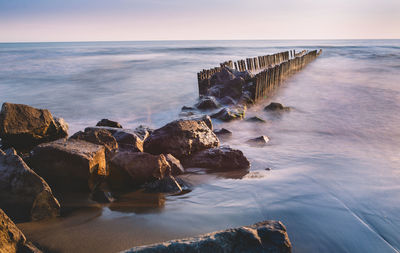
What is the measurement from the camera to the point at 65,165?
9.97ft

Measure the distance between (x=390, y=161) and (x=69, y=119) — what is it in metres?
7.54

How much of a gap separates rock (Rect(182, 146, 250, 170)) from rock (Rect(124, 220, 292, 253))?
2.19 metres

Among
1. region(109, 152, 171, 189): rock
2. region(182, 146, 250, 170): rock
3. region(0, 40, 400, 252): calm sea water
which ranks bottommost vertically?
region(0, 40, 400, 252): calm sea water

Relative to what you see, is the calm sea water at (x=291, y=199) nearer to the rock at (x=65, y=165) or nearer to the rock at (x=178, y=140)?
the rock at (x=65, y=165)

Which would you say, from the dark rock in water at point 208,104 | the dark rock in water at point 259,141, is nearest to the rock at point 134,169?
the dark rock in water at point 259,141

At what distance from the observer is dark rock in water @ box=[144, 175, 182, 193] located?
323 cm

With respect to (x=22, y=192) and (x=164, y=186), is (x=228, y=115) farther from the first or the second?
(x=22, y=192)

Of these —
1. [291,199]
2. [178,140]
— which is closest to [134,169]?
[178,140]

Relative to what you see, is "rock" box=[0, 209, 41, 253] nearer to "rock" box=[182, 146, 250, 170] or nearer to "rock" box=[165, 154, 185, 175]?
"rock" box=[165, 154, 185, 175]

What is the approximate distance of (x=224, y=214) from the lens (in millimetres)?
2760

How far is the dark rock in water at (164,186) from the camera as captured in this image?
3232 millimetres

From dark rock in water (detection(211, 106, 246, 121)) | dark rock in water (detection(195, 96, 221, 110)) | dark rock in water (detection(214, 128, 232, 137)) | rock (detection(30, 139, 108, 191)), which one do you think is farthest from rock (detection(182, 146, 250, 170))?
dark rock in water (detection(195, 96, 221, 110))

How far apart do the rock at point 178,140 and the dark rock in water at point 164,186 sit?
0.99 metres

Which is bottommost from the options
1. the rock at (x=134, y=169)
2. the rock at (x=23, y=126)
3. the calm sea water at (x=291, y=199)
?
the calm sea water at (x=291, y=199)
